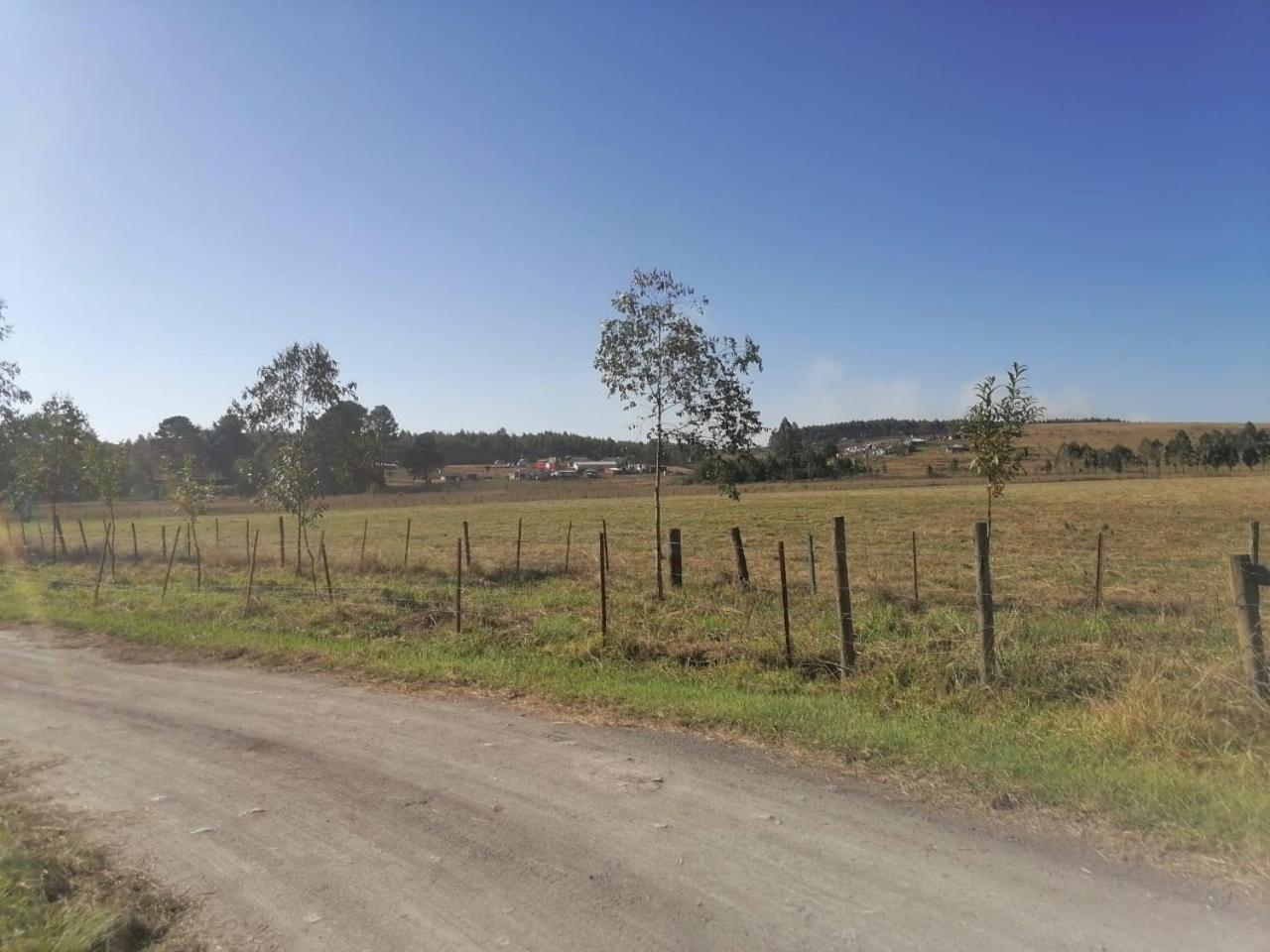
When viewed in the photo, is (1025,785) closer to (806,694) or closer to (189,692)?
(806,694)

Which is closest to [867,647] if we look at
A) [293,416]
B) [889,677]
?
[889,677]

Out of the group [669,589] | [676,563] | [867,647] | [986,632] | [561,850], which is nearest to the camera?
[561,850]

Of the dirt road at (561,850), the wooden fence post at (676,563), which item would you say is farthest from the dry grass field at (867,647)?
the dirt road at (561,850)

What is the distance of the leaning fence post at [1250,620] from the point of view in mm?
6527

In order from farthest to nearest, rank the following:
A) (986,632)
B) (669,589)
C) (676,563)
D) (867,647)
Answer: (676,563), (669,589), (867,647), (986,632)

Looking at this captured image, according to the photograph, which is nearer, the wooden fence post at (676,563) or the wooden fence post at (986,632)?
the wooden fence post at (986,632)

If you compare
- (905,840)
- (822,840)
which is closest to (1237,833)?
(905,840)

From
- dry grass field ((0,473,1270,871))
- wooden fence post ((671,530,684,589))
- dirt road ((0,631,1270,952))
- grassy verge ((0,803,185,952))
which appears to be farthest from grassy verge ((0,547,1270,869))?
grassy verge ((0,803,185,952))

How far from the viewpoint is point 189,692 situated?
9.47m

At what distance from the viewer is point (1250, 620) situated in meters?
6.61

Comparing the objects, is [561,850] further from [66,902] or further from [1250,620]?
[1250,620]

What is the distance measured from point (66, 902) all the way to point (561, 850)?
8.58 feet

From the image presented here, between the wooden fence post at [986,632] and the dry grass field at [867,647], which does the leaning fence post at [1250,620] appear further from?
the wooden fence post at [986,632]

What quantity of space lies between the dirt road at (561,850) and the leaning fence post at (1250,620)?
9.91 feet
